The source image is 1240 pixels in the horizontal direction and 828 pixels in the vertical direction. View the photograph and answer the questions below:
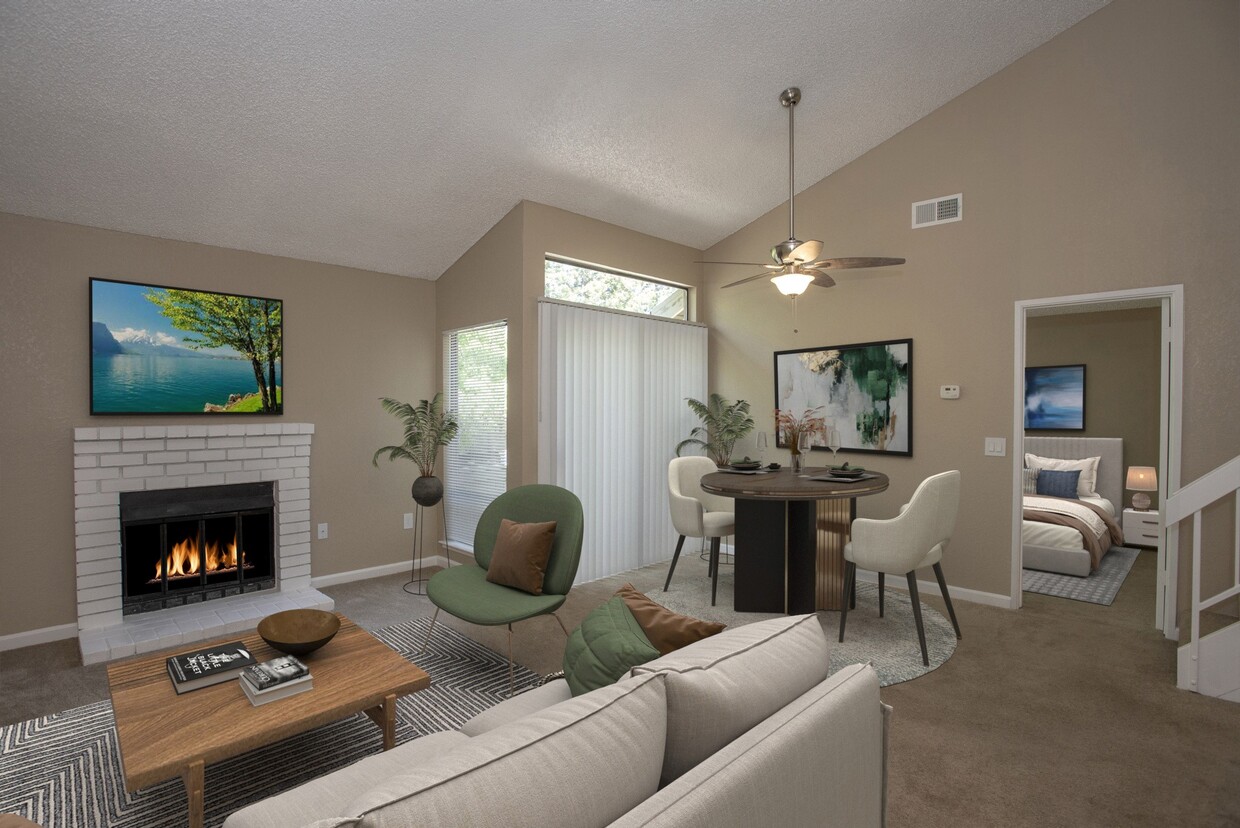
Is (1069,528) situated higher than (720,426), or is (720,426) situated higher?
(720,426)

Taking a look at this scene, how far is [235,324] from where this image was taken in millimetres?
4145

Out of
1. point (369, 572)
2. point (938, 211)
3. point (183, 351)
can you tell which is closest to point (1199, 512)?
point (938, 211)

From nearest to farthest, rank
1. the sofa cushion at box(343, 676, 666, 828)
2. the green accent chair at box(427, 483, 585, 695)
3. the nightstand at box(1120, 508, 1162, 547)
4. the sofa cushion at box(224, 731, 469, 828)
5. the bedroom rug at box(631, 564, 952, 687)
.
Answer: the sofa cushion at box(343, 676, 666, 828) → the sofa cushion at box(224, 731, 469, 828) → the green accent chair at box(427, 483, 585, 695) → the bedroom rug at box(631, 564, 952, 687) → the nightstand at box(1120, 508, 1162, 547)

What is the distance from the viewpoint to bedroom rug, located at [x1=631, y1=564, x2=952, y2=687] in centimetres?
315

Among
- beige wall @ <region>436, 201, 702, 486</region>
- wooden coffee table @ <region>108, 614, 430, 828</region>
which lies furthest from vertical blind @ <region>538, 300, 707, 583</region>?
wooden coffee table @ <region>108, 614, 430, 828</region>

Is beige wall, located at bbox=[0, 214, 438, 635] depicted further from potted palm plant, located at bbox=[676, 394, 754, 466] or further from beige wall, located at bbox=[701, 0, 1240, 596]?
beige wall, located at bbox=[701, 0, 1240, 596]

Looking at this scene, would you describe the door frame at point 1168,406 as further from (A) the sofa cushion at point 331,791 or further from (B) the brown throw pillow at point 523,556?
(A) the sofa cushion at point 331,791

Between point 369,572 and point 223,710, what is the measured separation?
2.96 metres

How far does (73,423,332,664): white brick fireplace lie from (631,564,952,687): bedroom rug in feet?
7.94

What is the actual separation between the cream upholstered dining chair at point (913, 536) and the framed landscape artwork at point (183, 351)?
4004 mm

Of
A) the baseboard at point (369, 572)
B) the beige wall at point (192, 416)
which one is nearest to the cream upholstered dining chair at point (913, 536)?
the baseboard at point (369, 572)

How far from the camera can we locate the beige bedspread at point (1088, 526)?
478cm

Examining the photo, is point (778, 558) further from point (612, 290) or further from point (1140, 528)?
point (1140, 528)

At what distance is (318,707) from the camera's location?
202 centimetres
